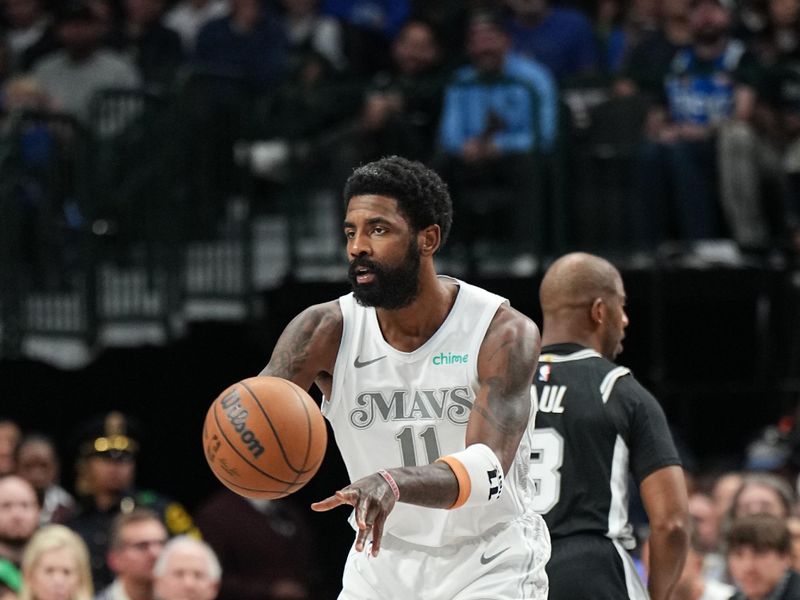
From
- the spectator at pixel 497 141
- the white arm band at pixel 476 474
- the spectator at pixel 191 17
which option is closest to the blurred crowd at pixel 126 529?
the spectator at pixel 497 141

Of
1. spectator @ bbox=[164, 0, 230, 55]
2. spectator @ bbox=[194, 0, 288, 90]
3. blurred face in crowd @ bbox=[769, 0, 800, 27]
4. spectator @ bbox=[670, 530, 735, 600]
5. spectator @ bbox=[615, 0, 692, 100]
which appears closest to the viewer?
spectator @ bbox=[670, 530, 735, 600]

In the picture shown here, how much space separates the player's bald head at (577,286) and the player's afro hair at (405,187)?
1124 millimetres

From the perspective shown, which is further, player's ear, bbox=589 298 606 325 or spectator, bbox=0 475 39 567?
spectator, bbox=0 475 39 567

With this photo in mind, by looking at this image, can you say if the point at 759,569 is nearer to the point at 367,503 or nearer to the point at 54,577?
the point at 367,503

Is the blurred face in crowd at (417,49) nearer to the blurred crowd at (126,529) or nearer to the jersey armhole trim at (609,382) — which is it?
the blurred crowd at (126,529)

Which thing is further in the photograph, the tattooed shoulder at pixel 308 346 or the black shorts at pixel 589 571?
the black shorts at pixel 589 571

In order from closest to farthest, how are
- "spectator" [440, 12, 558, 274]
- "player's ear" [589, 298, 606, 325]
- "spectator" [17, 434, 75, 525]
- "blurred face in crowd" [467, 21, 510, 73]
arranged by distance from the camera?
1. "player's ear" [589, 298, 606, 325]
2. "spectator" [17, 434, 75, 525]
3. "spectator" [440, 12, 558, 274]
4. "blurred face in crowd" [467, 21, 510, 73]

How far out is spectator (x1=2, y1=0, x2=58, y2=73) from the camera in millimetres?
13711

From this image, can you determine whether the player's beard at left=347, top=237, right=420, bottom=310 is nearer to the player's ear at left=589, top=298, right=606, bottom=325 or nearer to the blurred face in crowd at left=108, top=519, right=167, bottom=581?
the player's ear at left=589, top=298, right=606, bottom=325

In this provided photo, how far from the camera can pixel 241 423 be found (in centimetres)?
509

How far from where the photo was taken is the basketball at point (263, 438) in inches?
200

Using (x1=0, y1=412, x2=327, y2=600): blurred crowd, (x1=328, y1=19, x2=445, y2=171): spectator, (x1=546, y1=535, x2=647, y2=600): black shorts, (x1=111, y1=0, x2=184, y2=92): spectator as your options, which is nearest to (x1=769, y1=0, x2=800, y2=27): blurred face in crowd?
(x1=328, y1=19, x2=445, y2=171): spectator

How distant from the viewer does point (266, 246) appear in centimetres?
1214

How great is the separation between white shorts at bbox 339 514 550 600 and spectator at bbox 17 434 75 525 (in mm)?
5159
